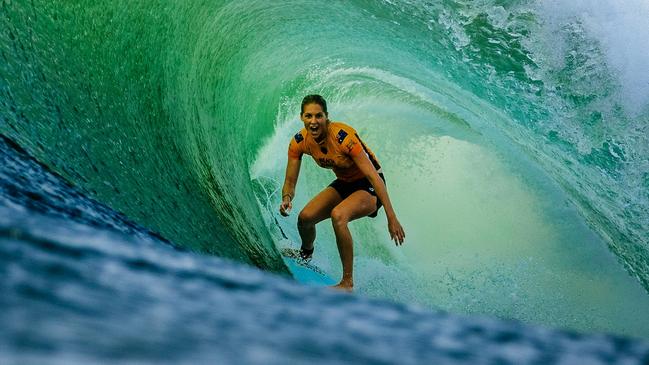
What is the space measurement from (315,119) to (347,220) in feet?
2.14

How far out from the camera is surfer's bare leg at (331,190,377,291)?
4.46m

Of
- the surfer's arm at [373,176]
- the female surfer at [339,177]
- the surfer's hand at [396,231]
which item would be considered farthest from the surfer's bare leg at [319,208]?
the surfer's hand at [396,231]

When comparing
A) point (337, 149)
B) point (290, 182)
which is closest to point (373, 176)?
point (337, 149)

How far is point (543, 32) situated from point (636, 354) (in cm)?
554

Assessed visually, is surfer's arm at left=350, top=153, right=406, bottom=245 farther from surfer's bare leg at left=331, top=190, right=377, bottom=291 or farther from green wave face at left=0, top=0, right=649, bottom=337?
green wave face at left=0, top=0, right=649, bottom=337

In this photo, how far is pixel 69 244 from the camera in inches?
40.7

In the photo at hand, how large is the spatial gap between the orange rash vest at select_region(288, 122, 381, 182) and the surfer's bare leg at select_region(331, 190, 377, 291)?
0.49 feet

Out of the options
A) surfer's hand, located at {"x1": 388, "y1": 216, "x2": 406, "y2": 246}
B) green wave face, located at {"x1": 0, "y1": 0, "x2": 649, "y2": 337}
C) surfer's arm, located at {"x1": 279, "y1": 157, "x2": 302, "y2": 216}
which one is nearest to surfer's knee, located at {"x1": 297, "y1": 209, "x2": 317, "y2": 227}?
surfer's arm, located at {"x1": 279, "y1": 157, "x2": 302, "y2": 216}

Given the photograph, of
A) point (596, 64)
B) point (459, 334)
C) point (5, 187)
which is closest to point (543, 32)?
point (596, 64)

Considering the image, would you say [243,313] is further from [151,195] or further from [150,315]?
[151,195]

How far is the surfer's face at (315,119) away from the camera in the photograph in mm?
4312

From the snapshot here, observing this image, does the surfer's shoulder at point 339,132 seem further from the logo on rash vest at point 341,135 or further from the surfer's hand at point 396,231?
the surfer's hand at point 396,231

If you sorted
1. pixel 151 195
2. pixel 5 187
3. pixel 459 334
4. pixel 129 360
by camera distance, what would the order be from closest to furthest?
pixel 129 360, pixel 459 334, pixel 5 187, pixel 151 195

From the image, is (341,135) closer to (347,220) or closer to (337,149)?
(337,149)
